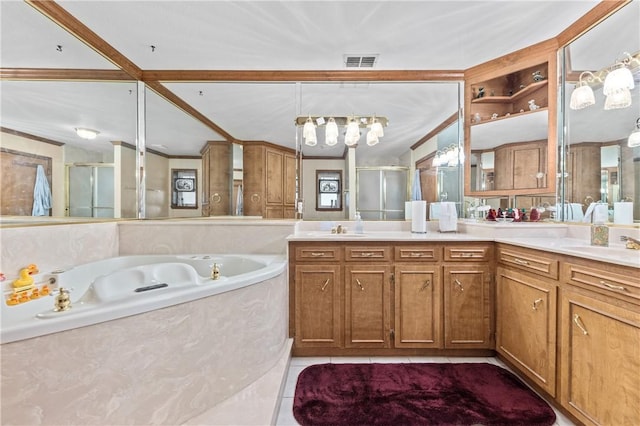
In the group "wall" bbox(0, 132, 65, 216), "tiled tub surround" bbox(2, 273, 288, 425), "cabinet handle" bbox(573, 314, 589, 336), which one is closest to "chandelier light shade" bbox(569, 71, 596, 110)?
"cabinet handle" bbox(573, 314, 589, 336)

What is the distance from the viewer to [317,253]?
2.10 metres

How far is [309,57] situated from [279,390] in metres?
2.50

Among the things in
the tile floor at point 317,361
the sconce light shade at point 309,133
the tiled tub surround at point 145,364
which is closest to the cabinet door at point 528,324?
the tile floor at point 317,361

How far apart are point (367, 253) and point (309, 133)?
131 cm

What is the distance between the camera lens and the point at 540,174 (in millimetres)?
2275

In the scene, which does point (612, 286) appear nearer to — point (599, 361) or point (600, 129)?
point (599, 361)

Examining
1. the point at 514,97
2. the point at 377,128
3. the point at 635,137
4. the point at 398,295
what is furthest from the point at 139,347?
the point at 514,97

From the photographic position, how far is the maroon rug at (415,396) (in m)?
1.49

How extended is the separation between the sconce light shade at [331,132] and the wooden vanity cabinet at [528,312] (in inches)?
66.4

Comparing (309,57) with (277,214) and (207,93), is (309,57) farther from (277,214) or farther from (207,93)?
(277,214)

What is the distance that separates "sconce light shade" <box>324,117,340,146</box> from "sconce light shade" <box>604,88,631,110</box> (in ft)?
6.51

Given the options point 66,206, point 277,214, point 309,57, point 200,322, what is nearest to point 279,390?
point 200,322

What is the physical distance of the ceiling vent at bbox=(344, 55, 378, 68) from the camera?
231 centimetres

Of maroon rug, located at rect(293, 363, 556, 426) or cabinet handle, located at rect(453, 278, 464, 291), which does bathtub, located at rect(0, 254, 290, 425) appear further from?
cabinet handle, located at rect(453, 278, 464, 291)
